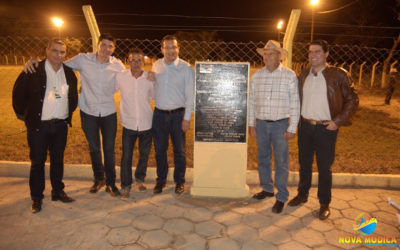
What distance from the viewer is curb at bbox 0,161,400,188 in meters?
4.65

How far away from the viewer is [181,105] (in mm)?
4250

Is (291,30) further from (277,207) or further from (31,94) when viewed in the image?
(31,94)

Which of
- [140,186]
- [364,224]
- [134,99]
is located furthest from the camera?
[140,186]

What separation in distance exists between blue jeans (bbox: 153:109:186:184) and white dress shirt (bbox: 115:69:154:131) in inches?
6.8

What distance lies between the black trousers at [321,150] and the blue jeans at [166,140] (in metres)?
1.63

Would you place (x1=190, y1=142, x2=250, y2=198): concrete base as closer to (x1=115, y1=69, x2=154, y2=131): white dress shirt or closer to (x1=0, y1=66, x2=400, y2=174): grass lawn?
(x1=115, y1=69, x2=154, y2=131): white dress shirt

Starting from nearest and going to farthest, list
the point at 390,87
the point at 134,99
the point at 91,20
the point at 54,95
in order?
the point at 54,95
the point at 134,99
the point at 91,20
the point at 390,87

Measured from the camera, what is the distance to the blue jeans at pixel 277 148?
395 cm

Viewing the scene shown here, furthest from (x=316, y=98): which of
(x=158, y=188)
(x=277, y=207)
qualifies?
(x=158, y=188)

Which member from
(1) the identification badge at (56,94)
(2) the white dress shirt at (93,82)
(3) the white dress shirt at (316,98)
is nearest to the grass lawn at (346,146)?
(2) the white dress shirt at (93,82)

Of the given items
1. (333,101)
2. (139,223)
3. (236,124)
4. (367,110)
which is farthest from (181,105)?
(367,110)

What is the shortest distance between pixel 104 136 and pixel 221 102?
5.50 ft

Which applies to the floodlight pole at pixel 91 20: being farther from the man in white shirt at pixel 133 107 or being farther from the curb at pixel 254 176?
the curb at pixel 254 176

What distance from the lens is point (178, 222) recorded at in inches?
141
